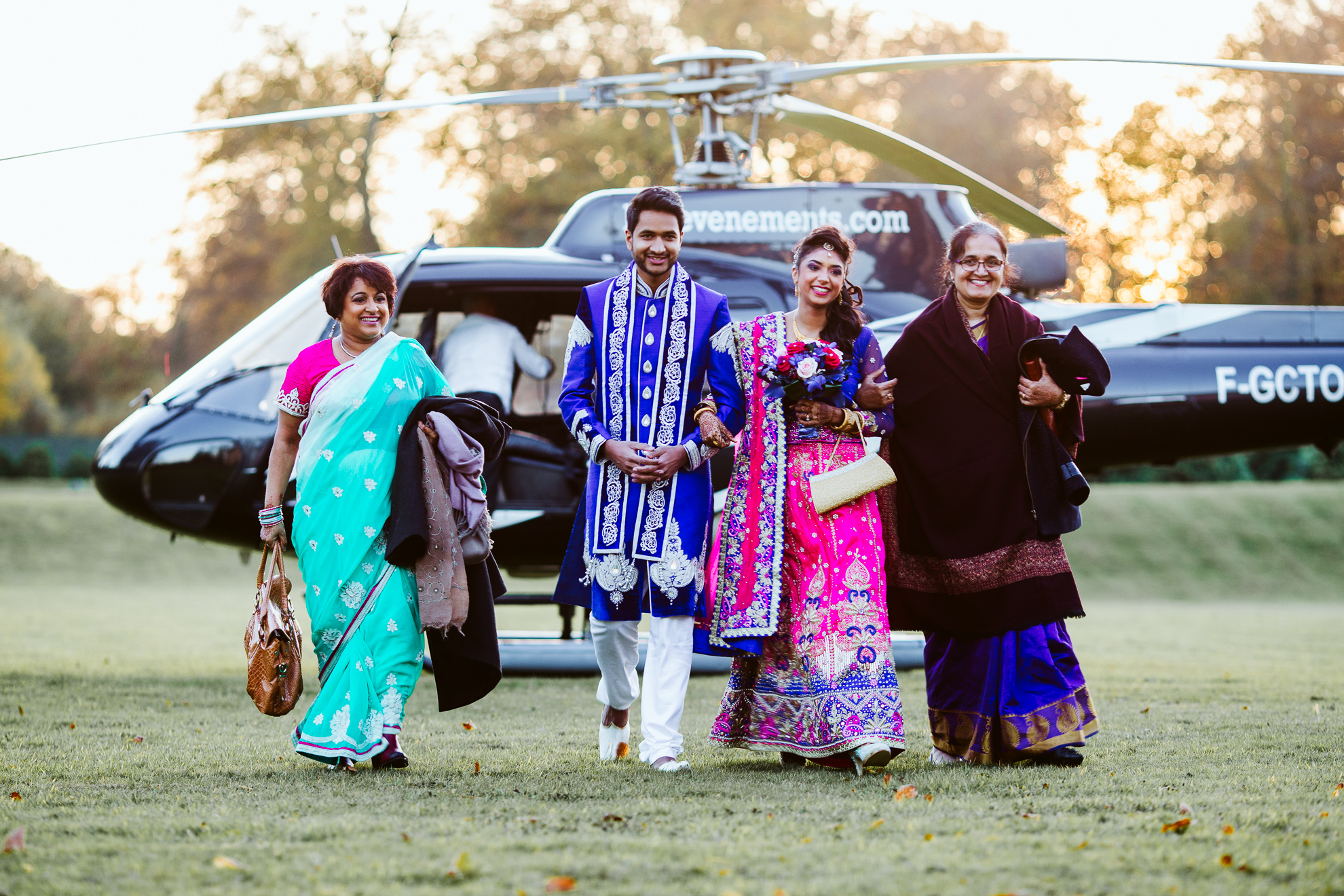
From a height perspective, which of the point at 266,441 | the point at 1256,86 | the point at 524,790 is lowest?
the point at 524,790

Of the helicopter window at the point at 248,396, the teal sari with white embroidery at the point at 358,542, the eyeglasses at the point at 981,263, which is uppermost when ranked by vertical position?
the eyeglasses at the point at 981,263

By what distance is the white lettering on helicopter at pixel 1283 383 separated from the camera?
7.21 metres

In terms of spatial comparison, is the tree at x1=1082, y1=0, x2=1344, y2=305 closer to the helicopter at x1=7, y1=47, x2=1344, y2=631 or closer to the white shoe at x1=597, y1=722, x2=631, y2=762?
the helicopter at x1=7, y1=47, x2=1344, y2=631

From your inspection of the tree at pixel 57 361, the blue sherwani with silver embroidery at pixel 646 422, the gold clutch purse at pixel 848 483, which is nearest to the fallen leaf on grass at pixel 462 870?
the blue sherwani with silver embroidery at pixel 646 422

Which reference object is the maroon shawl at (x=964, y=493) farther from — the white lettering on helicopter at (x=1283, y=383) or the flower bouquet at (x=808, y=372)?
the white lettering on helicopter at (x=1283, y=383)

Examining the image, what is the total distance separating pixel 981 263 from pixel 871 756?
1817 mm

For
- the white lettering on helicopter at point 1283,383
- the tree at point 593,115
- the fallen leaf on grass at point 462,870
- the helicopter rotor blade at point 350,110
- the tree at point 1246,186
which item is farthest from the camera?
the tree at point 1246,186

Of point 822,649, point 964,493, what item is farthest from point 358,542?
point 964,493

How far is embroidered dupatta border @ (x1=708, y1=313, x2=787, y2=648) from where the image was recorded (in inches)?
169

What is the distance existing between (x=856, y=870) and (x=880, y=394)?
2.04 m

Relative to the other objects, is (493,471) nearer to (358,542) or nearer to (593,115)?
(358,542)

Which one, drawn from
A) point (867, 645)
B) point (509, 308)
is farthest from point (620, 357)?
point (509, 308)

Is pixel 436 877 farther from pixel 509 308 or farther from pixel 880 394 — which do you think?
pixel 509 308

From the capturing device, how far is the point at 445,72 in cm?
2341
